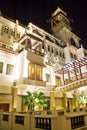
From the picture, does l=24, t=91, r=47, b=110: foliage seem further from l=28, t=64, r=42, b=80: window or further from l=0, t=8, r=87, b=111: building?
l=28, t=64, r=42, b=80: window

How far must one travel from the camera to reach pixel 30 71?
17531 millimetres

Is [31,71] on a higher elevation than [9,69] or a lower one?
lower

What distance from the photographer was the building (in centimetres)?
1645

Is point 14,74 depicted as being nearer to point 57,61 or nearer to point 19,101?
point 19,101

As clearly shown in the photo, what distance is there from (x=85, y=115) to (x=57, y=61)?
20.3 meters

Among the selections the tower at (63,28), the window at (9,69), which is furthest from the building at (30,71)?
the tower at (63,28)

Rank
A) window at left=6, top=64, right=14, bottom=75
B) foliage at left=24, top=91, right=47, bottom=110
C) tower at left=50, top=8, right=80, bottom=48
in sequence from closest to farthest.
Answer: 1. foliage at left=24, top=91, right=47, bottom=110
2. window at left=6, top=64, right=14, bottom=75
3. tower at left=50, top=8, right=80, bottom=48

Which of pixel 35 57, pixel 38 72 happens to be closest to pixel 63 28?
pixel 35 57

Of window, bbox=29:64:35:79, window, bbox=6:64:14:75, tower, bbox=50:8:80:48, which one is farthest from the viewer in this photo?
tower, bbox=50:8:80:48

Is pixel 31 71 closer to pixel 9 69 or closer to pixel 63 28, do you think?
pixel 9 69

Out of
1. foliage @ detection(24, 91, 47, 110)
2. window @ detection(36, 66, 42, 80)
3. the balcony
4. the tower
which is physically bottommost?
foliage @ detection(24, 91, 47, 110)

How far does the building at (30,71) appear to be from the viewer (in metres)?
16.5

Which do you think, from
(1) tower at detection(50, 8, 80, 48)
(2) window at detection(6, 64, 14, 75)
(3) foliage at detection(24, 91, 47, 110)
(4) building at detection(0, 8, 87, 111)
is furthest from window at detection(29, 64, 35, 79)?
(1) tower at detection(50, 8, 80, 48)

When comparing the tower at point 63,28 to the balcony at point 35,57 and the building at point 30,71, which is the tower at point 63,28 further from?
the balcony at point 35,57
